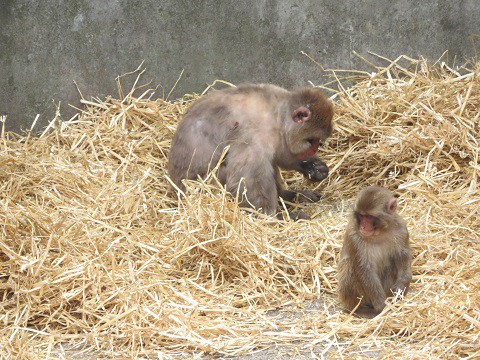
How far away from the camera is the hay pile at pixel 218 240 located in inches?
199

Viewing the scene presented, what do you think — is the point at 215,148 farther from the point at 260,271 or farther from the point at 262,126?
the point at 260,271

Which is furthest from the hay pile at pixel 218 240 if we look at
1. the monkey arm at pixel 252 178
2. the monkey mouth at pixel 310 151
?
the monkey mouth at pixel 310 151

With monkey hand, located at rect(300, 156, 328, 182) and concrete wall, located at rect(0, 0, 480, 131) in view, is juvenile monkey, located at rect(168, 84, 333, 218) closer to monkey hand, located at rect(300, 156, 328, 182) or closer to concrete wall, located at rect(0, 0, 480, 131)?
monkey hand, located at rect(300, 156, 328, 182)

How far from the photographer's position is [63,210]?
672cm

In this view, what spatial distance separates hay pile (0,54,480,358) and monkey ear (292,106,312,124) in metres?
0.83

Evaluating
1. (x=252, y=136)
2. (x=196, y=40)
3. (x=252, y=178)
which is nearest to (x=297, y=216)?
(x=252, y=178)

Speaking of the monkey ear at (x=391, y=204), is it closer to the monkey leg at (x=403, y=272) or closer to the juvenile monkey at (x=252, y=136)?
the monkey leg at (x=403, y=272)

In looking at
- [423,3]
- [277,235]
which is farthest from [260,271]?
[423,3]

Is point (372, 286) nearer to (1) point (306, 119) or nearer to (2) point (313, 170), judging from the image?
(1) point (306, 119)

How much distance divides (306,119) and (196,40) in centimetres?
201

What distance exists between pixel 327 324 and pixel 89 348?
1549 millimetres

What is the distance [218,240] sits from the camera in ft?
20.0

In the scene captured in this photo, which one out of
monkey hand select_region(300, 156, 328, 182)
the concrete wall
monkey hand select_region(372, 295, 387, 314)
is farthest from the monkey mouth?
monkey hand select_region(372, 295, 387, 314)

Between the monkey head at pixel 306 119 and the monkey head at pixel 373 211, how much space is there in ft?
6.97
